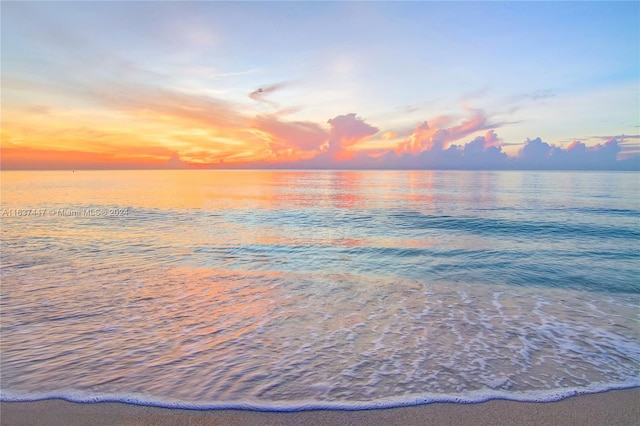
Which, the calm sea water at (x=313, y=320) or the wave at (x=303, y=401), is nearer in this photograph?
the wave at (x=303, y=401)

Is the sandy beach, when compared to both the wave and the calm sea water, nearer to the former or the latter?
the wave

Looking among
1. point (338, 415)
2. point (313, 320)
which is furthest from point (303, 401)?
point (313, 320)

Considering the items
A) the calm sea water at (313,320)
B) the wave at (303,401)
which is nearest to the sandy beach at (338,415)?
the wave at (303,401)

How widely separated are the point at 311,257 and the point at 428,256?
4692mm

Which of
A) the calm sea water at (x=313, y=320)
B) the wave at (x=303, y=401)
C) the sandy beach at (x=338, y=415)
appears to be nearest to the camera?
the sandy beach at (x=338, y=415)

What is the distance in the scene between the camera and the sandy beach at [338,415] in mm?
4590

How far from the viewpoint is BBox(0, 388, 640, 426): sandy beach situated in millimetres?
4590

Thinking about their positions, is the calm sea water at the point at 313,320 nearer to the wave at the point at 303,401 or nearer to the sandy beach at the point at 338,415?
the wave at the point at 303,401

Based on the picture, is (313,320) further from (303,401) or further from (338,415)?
(338,415)

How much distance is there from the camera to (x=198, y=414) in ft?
15.5

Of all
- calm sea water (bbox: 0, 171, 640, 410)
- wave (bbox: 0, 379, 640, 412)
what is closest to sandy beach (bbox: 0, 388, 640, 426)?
wave (bbox: 0, 379, 640, 412)

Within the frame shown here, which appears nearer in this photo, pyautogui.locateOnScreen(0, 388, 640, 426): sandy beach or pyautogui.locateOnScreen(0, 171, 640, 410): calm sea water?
pyautogui.locateOnScreen(0, 388, 640, 426): sandy beach

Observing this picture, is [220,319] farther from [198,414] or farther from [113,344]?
[198,414]

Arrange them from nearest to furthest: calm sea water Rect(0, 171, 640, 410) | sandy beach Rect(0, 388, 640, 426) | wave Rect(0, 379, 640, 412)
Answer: sandy beach Rect(0, 388, 640, 426) < wave Rect(0, 379, 640, 412) < calm sea water Rect(0, 171, 640, 410)
